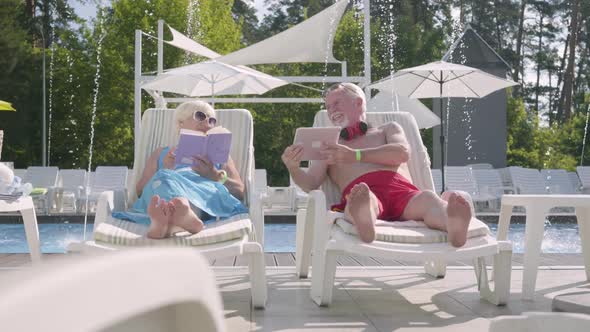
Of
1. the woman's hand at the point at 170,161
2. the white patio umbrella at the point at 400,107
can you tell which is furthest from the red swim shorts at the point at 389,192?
the white patio umbrella at the point at 400,107

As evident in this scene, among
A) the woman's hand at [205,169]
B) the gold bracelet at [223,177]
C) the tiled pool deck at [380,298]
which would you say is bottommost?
the tiled pool deck at [380,298]

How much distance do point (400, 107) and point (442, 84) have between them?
2.54m

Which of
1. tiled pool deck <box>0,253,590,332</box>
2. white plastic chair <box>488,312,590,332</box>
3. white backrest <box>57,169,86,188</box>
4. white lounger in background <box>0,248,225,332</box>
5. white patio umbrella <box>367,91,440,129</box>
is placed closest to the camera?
white lounger in background <box>0,248,225,332</box>

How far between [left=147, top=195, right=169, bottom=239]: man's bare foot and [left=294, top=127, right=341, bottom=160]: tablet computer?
97 cm

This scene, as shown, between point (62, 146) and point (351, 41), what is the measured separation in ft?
31.8

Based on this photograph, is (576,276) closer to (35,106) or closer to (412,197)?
(412,197)

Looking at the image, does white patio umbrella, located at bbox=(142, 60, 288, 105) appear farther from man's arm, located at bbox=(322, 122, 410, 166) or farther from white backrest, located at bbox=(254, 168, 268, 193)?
man's arm, located at bbox=(322, 122, 410, 166)

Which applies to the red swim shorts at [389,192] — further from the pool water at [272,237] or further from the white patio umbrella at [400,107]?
the white patio umbrella at [400,107]

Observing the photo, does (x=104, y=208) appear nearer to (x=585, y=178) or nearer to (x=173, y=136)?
(x=173, y=136)

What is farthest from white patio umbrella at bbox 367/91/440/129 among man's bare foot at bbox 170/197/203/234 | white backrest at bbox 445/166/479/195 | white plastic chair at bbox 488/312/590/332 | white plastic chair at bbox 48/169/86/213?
white plastic chair at bbox 488/312/590/332

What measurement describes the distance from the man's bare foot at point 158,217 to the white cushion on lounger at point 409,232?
0.87m

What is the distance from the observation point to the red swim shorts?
399cm

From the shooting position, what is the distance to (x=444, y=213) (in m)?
3.63

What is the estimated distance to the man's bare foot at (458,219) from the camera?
3.35 m
